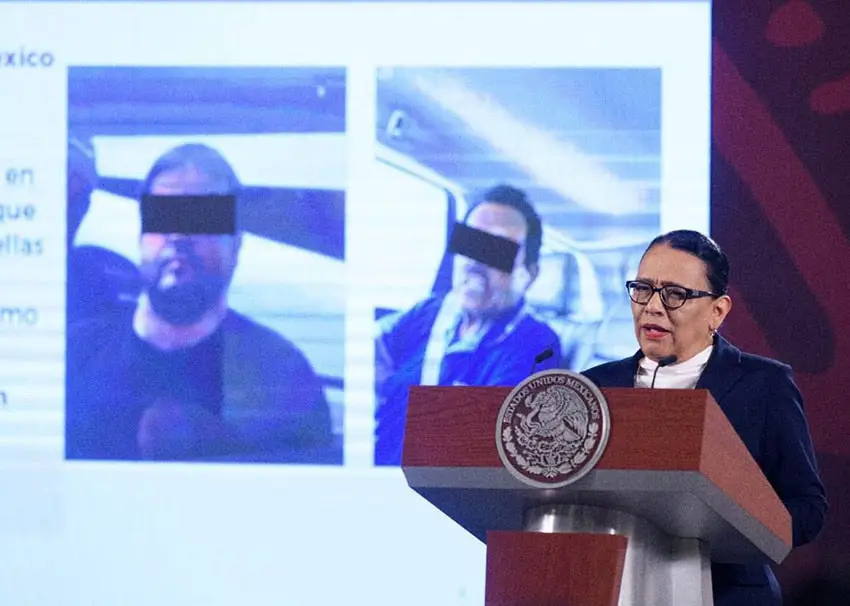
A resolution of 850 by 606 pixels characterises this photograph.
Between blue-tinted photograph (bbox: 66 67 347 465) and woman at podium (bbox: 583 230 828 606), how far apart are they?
66.8 inches

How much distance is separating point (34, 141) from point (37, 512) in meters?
1.11

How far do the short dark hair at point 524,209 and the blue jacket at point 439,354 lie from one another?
157 mm

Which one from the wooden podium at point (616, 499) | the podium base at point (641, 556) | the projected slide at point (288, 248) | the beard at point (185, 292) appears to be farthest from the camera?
the beard at point (185, 292)

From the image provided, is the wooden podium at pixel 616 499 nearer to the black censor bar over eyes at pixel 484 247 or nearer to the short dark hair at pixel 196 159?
the black censor bar over eyes at pixel 484 247

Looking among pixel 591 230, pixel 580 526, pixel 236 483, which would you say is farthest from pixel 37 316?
pixel 580 526

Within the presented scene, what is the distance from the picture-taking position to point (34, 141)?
13.5 feet

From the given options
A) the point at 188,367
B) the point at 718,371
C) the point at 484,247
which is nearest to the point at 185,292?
the point at 188,367

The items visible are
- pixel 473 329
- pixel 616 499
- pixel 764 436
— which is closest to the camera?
pixel 616 499

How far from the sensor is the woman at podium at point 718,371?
7.75 feet

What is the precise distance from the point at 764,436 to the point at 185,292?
2126 mm

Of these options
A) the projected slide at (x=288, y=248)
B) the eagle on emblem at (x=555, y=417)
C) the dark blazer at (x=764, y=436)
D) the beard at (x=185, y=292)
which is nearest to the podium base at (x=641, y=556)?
the eagle on emblem at (x=555, y=417)

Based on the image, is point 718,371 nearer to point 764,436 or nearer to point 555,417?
point 764,436

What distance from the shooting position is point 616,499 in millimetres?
1866

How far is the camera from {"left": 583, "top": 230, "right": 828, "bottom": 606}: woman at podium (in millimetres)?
2363
